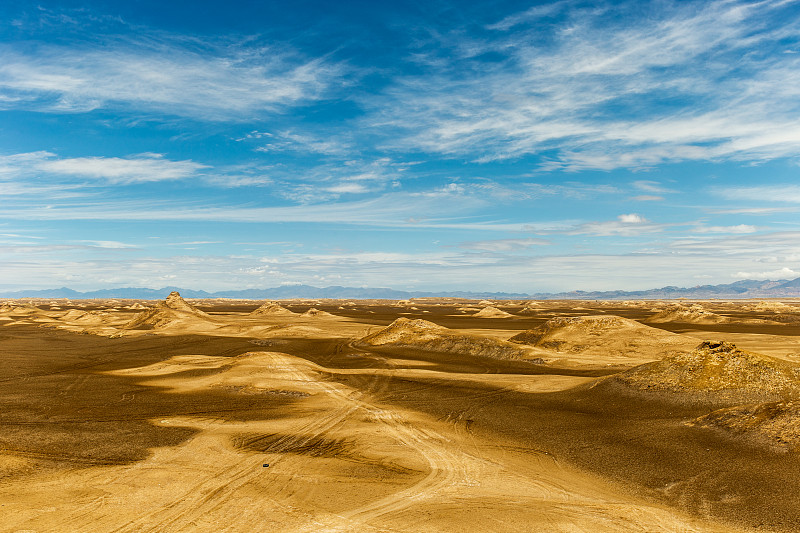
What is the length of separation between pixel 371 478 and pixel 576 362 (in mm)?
25872

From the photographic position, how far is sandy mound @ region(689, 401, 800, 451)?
583 inches

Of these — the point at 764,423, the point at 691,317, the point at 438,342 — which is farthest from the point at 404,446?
the point at 691,317

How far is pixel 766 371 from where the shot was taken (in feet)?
70.2

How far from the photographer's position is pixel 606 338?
43375 mm

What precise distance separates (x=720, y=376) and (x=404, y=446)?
14.8 m

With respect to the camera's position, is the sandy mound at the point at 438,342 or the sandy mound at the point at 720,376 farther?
the sandy mound at the point at 438,342

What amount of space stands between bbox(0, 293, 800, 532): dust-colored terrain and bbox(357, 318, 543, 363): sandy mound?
4.46 m

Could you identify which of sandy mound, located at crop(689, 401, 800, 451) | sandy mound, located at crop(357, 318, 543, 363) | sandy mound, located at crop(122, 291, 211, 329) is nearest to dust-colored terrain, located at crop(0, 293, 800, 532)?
sandy mound, located at crop(689, 401, 800, 451)

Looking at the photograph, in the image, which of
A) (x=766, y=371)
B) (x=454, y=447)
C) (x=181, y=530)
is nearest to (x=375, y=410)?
(x=454, y=447)

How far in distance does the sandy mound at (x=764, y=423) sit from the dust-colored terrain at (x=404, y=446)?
0.20 feet

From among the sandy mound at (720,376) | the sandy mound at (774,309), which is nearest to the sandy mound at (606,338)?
the sandy mound at (720,376)

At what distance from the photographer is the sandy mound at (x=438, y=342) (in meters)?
40.9

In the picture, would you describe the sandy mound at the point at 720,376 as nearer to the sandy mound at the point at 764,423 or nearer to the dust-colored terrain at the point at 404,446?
the dust-colored terrain at the point at 404,446

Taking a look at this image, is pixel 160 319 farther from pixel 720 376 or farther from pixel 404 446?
pixel 720 376
